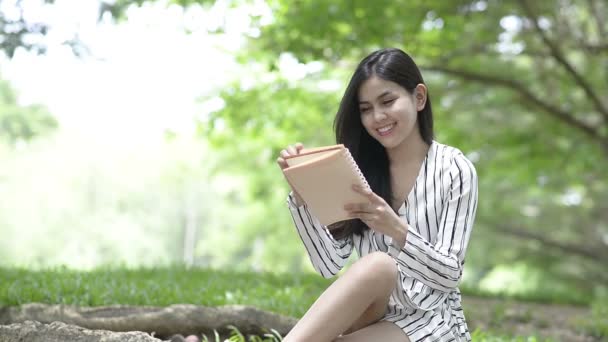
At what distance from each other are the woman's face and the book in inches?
14.2

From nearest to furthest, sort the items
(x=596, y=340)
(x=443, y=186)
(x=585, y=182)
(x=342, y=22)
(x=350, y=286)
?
1. (x=350, y=286)
2. (x=443, y=186)
3. (x=596, y=340)
4. (x=342, y=22)
5. (x=585, y=182)

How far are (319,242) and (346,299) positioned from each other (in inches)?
17.0

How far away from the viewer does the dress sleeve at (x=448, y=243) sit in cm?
241

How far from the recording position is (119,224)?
30.9 m

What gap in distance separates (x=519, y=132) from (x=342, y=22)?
3853mm

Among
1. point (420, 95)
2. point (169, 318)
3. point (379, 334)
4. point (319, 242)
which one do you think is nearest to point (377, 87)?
point (420, 95)

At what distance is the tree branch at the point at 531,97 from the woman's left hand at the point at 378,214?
6048 mm

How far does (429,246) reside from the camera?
7.95ft


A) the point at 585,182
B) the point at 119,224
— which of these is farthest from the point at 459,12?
the point at 119,224

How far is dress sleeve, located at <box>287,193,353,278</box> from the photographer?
2732 mm

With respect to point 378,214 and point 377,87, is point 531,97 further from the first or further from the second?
point 378,214

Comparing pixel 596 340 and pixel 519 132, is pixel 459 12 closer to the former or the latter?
pixel 519 132

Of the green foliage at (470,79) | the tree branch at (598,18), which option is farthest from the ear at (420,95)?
the tree branch at (598,18)

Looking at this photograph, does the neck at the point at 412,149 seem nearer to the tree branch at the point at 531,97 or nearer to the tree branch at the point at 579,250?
the tree branch at the point at 531,97
